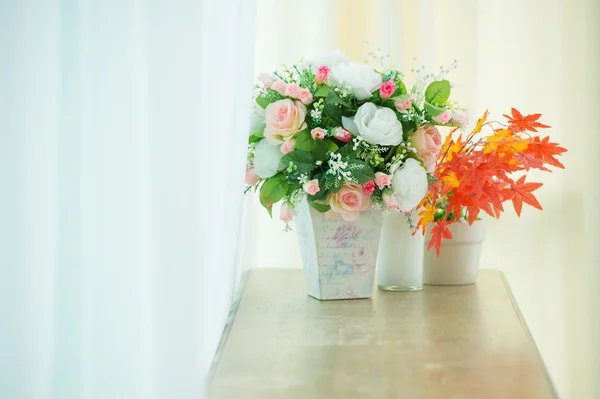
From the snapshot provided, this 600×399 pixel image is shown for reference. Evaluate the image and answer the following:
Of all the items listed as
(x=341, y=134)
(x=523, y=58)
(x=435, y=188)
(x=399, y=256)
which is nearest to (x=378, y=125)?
(x=341, y=134)

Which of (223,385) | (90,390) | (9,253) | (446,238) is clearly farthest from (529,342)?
(9,253)

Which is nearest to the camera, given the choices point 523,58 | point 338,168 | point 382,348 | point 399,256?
point 382,348

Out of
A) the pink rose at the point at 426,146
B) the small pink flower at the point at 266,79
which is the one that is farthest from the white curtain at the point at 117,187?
the pink rose at the point at 426,146

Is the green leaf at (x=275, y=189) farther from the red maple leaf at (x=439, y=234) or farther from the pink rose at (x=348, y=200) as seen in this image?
the red maple leaf at (x=439, y=234)

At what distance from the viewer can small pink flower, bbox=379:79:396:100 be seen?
3.74 ft

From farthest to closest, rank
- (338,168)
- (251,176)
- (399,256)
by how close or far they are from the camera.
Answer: (399,256)
(251,176)
(338,168)

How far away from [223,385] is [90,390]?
39 cm

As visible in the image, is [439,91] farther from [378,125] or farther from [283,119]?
[283,119]

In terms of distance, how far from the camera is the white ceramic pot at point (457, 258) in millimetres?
1363

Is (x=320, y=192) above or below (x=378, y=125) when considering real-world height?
below

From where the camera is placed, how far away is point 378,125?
3.64 ft

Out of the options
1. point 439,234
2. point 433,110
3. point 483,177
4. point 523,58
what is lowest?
point 439,234

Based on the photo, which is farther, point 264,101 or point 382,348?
point 264,101

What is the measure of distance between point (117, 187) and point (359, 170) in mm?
374
